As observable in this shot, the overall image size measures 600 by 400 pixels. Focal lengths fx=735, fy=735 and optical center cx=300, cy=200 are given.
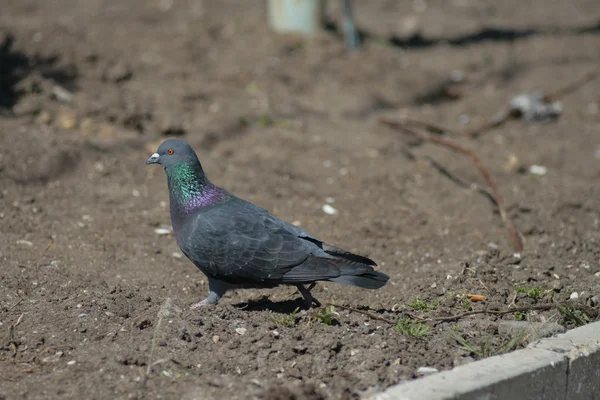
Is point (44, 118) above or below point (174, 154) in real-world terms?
below

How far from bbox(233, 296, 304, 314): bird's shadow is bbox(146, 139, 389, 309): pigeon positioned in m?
0.12

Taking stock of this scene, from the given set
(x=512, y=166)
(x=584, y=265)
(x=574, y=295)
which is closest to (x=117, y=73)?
(x=512, y=166)

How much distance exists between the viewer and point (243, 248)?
12.5ft

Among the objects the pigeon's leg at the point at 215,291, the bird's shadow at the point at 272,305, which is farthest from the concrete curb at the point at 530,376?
the pigeon's leg at the point at 215,291

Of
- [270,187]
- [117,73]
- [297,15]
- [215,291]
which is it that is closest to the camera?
[215,291]

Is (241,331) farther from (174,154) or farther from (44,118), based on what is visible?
(44,118)

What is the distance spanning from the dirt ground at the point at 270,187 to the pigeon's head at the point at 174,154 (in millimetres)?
745

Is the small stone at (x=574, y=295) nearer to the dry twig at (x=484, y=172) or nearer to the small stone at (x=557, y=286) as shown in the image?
the small stone at (x=557, y=286)

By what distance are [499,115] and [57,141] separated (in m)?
4.49

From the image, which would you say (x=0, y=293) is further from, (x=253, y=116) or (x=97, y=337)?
(x=253, y=116)

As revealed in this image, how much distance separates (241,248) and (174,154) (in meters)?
0.69

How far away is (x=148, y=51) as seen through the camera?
26.2ft

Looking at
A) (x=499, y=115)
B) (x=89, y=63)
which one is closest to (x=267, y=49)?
(x=89, y=63)

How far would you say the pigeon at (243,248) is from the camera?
379cm
